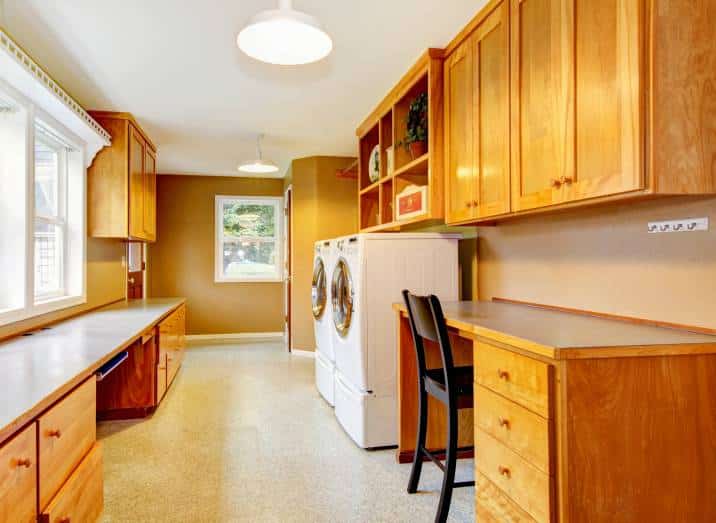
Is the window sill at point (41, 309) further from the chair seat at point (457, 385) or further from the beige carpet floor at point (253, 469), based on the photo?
the chair seat at point (457, 385)

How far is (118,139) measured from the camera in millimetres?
3836

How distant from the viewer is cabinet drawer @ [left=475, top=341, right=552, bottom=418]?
143 centimetres

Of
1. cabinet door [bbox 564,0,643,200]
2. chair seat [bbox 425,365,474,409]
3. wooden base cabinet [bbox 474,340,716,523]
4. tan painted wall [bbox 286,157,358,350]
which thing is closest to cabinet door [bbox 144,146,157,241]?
tan painted wall [bbox 286,157,358,350]

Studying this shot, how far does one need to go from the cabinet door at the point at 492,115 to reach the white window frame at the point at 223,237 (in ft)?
16.2

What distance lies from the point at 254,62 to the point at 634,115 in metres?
2.19

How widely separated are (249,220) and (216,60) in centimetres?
427

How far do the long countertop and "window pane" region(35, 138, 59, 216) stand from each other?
0.78 m

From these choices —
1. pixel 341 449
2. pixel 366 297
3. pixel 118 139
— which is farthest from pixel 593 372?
pixel 118 139

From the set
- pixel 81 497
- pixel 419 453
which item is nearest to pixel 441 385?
pixel 419 453

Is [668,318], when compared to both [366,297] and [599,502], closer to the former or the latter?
[599,502]

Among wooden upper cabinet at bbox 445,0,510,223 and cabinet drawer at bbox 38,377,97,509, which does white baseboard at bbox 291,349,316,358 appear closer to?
wooden upper cabinet at bbox 445,0,510,223

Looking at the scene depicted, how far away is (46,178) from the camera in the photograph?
333 centimetres

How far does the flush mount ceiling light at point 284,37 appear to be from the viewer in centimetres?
177

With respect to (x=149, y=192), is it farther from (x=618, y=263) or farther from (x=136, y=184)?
(x=618, y=263)
